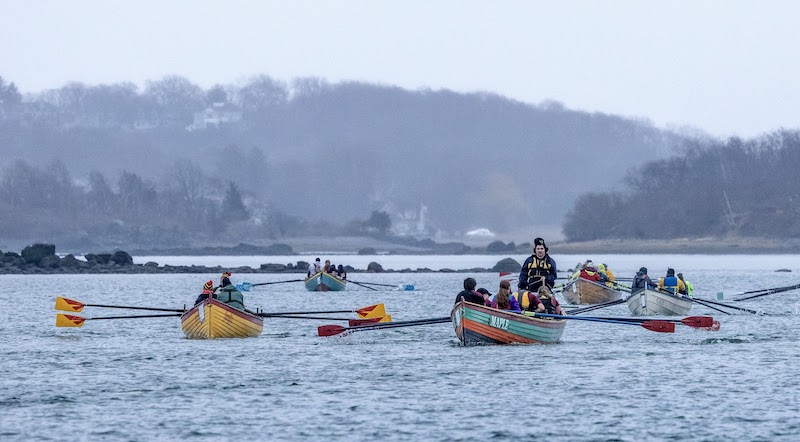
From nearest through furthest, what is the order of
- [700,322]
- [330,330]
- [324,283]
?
[700,322], [330,330], [324,283]

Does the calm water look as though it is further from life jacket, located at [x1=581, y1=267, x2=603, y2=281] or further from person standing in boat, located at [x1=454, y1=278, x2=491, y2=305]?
life jacket, located at [x1=581, y1=267, x2=603, y2=281]

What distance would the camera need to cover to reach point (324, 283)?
86312 millimetres

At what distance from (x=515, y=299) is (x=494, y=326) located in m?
1.09

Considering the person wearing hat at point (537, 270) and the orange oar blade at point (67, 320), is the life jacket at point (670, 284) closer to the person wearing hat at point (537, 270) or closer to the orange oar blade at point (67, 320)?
the person wearing hat at point (537, 270)

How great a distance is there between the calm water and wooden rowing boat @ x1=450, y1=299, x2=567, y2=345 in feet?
1.46

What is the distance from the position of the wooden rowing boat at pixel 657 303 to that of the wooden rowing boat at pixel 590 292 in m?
9.85

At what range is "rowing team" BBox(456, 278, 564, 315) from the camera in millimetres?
36406

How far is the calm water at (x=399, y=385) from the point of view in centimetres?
2619

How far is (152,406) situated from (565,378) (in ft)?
33.9

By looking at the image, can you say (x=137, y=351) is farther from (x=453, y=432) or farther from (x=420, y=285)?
(x=420, y=285)

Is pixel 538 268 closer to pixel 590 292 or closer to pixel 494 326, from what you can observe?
pixel 494 326

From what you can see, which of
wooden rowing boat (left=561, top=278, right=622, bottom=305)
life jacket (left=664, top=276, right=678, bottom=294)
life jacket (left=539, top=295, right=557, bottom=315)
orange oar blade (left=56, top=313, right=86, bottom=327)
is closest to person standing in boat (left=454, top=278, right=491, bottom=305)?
life jacket (left=539, top=295, right=557, bottom=315)

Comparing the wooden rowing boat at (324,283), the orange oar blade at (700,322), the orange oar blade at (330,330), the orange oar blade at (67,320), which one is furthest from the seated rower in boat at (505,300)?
the wooden rowing boat at (324,283)

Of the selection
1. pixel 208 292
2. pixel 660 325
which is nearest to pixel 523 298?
pixel 660 325
